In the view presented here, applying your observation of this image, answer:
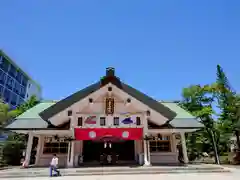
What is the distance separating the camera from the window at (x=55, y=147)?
1571 centimetres

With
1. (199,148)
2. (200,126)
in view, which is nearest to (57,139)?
(200,126)

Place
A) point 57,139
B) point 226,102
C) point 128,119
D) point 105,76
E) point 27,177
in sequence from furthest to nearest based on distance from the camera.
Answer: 1. point 226,102
2. point 105,76
3. point 57,139
4. point 128,119
5. point 27,177

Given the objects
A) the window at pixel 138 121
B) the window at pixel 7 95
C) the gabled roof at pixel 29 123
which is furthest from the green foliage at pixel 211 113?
the window at pixel 7 95

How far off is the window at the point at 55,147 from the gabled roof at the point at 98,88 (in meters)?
2.47

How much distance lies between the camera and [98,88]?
49.4 feet

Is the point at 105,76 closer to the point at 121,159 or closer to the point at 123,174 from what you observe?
the point at 121,159

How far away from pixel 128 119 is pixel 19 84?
1797 inches

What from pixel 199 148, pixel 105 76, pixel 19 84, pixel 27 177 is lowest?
pixel 27 177

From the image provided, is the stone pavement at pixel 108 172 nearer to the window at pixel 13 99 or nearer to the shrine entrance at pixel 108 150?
the shrine entrance at pixel 108 150

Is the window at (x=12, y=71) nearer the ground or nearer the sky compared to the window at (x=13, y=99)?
nearer the sky

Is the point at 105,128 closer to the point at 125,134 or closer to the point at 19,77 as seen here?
the point at 125,134

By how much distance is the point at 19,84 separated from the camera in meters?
51.6

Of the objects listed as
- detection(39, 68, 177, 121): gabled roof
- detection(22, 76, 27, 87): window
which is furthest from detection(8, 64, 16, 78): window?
detection(39, 68, 177, 121): gabled roof

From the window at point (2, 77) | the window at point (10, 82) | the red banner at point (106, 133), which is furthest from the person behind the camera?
the window at point (10, 82)
